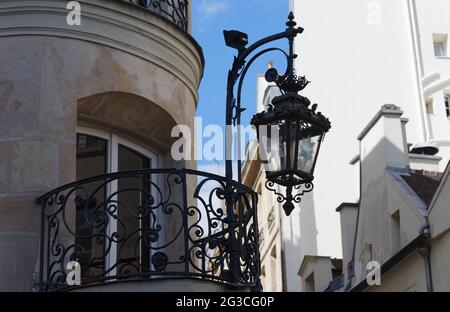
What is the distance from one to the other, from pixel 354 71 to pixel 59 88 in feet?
80.0

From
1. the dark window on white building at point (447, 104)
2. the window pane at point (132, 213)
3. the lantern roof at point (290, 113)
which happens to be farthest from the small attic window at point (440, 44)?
the lantern roof at point (290, 113)

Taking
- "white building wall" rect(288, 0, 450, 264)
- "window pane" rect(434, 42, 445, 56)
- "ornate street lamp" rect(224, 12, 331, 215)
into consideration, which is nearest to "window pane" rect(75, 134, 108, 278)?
"ornate street lamp" rect(224, 12, 331, 215)

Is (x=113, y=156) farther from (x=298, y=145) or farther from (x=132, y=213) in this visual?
(x=298, y=145)

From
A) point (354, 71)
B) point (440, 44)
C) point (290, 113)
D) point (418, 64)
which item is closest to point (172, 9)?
point (290, 113)

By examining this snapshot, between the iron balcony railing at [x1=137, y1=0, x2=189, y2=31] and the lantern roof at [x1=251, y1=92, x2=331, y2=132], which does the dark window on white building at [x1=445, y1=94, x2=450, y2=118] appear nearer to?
the iron balcony railing at [x1=137, y1=0, x2=189, y2=31]

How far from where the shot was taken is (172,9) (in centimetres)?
1037

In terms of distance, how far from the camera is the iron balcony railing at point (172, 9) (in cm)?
1001

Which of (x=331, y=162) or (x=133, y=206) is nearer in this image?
(x=133, y=206)

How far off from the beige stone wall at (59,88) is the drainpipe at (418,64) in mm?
22570

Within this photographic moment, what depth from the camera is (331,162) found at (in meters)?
30.6

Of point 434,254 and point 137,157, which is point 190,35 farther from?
point 434,254

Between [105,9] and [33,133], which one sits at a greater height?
[105,9]
